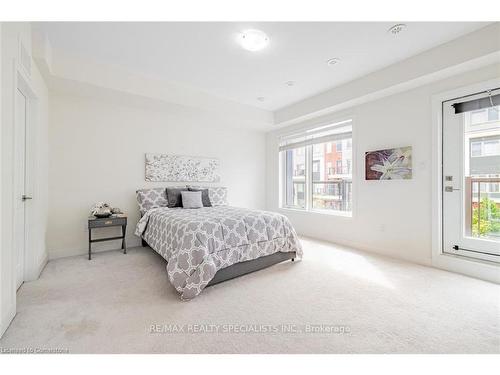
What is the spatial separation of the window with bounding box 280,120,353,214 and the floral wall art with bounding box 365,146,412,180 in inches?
19.0

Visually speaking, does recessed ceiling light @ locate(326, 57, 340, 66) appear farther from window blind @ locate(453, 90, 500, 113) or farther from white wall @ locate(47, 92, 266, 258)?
white wall @ locate(47, 92, 266, 258)

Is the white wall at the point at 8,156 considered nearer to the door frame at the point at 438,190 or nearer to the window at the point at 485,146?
the door frame at the point at 438,190

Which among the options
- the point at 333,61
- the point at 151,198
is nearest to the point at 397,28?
the point at 333,61

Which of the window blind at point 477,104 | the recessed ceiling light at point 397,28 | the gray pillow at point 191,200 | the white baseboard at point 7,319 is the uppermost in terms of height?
the recessed ceiling light at point 397,28

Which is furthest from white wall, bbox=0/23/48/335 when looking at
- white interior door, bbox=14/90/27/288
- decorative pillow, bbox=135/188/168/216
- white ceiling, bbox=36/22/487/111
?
decorative pillow, bbox=135/188/168/216

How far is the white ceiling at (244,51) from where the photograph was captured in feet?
7.58

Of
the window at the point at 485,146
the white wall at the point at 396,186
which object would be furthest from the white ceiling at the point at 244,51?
the window at the point at 485,146

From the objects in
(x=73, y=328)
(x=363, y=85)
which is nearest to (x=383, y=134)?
(x=363, y=85)

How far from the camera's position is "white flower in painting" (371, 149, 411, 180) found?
124 inches

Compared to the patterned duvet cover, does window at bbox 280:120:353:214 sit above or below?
above

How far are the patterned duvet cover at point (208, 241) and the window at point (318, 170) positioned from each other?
1.68m
